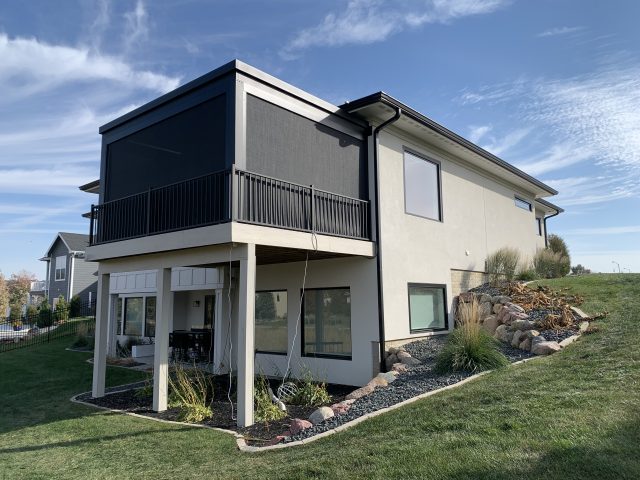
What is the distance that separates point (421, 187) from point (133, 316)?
1216cm

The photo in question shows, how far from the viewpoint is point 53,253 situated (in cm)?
3544

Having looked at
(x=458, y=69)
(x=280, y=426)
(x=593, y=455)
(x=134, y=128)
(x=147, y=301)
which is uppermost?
(x=458, y=69)

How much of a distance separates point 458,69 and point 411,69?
1.11 metres

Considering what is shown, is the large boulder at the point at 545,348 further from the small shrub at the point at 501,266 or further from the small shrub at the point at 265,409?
the small shrub at the point at 501,266

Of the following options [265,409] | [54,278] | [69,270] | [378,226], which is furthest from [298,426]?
[54,278]

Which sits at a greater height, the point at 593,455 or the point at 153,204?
the point at 153,204

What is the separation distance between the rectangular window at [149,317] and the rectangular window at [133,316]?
432 millimetres

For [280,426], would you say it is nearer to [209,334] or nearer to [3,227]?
[209,334]

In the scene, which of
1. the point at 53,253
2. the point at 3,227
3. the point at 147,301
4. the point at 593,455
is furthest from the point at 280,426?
the point at 53,253

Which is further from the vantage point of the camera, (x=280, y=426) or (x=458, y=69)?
(x=458, y=69)

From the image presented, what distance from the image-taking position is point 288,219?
8.34 m

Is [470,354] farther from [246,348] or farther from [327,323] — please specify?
[246,348]

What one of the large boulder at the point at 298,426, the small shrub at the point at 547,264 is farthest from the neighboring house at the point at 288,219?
the small shrub at the point at 547,264

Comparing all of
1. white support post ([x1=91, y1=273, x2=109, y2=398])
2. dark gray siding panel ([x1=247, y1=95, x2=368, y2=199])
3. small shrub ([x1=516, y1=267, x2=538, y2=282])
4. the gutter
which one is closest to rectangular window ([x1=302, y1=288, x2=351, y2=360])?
the gutter
